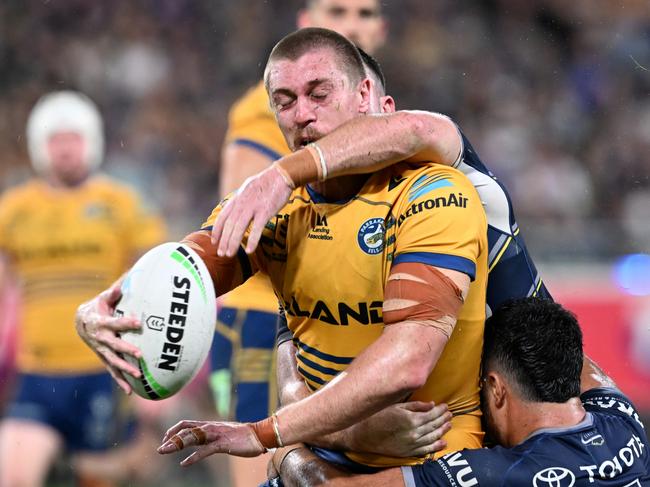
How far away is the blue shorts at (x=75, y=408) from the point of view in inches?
255

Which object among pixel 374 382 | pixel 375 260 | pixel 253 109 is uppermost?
pixel 253 109

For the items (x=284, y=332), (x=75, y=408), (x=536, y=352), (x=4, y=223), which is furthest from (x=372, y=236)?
(x=4, y=223)

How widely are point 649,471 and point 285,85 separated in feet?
4.83

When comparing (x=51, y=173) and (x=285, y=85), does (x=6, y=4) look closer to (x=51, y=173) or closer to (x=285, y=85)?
(x=51, y=173)

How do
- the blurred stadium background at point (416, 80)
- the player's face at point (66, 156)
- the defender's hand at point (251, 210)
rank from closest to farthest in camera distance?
the defender's hand at point (251, 210) → the player's face at point (66, 156) → the blurred stadium background at point (416, 80)

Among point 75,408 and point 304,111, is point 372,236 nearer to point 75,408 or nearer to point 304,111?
point 304,111

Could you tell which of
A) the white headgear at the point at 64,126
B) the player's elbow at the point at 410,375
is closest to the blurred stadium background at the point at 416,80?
the white headgear at the point at 64,126

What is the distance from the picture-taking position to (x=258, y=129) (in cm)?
479

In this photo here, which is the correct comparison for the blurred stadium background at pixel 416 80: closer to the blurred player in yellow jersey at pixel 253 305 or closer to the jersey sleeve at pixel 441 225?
the blurred player in yellow jersey at pixel 253 305

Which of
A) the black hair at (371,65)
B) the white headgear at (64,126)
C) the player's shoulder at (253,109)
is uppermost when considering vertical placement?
the white headgear at (64,126)

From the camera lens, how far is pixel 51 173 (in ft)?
23.3

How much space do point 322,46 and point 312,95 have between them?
134mm

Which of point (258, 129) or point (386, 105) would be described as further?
point (258, 129)

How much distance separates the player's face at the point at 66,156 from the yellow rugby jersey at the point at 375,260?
434 centimetres
